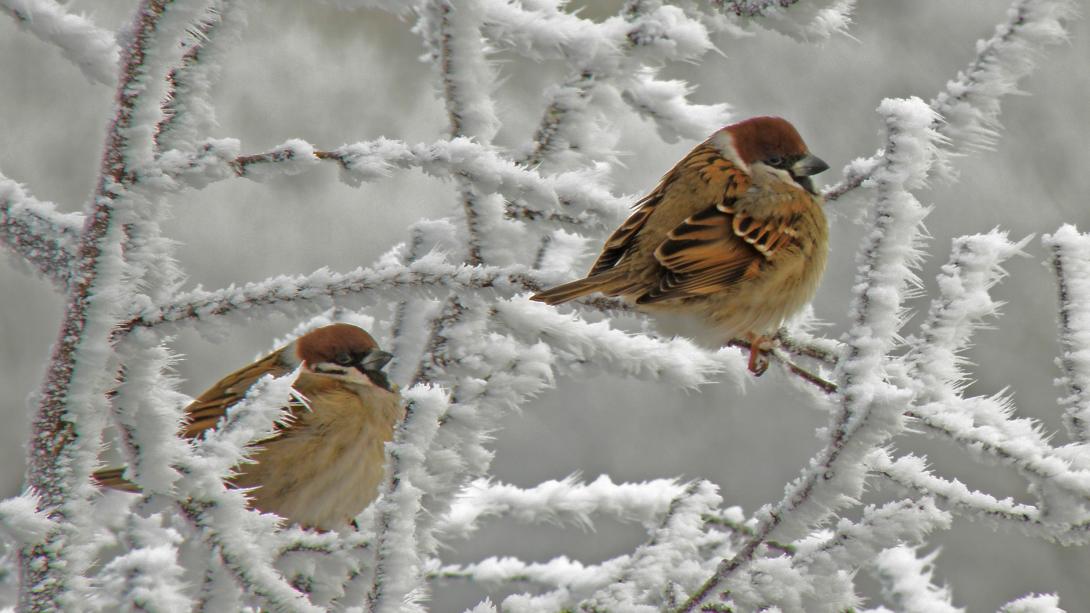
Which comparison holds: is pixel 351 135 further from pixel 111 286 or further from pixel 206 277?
pixel 111 286

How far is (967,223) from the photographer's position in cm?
264

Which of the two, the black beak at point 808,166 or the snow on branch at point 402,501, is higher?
the black beak at point 808,166

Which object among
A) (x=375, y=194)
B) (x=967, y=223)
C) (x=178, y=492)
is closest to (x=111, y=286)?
(x=178, y=492)

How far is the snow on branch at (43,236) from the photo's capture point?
0.92m

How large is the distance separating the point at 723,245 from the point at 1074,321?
63 centimetres

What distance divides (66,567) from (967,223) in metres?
2.31

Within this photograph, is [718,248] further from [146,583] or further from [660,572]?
[146,583]

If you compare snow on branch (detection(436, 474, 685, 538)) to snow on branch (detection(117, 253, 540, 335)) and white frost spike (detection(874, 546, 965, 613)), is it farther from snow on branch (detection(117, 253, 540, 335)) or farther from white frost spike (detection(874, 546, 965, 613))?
snow on branch (detection(117, 253, 540, 335))

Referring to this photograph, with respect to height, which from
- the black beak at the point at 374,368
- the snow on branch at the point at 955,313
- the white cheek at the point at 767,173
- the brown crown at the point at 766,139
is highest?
the brown crown at the point at 766,139

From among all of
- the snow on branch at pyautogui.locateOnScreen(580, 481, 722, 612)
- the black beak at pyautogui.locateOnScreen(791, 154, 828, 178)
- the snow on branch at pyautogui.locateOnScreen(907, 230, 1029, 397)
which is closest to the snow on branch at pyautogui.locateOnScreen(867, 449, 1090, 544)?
the snow on branch at pyautogui.locateOnScreen(907, 230, 1029, 397)

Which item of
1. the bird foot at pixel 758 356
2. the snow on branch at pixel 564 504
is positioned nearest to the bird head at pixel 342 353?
the snow on branch at pixel 564 504

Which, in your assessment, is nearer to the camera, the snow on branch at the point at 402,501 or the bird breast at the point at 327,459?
the snow on branch at the point at 402,501

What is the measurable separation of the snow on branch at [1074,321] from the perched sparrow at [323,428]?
834 millimetres

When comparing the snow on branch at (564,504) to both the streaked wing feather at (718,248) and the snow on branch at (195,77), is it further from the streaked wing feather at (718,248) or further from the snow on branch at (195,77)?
the snow on branch at (195,77)
